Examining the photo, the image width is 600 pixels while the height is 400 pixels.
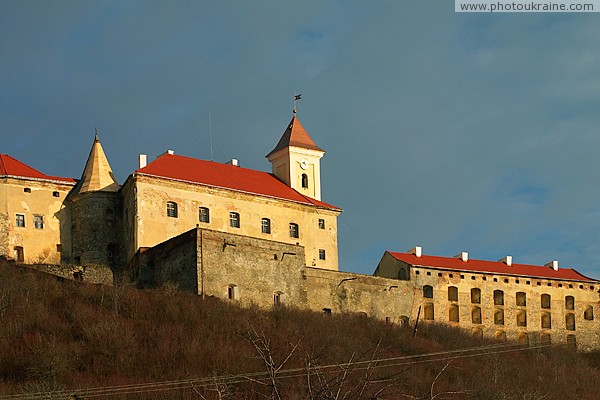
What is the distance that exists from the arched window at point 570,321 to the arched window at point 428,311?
9.87 metres

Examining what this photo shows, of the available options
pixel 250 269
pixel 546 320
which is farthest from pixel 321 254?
pixel 546 320

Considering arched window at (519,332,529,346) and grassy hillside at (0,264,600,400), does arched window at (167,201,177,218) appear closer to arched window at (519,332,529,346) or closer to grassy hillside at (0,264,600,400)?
grassy hillside at (0,264,600,400)

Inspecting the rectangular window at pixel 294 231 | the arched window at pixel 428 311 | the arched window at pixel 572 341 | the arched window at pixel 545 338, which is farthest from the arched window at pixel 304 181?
the arched window at pixel 572 341

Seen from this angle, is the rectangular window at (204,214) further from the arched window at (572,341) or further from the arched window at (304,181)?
the arched window at (572,341)

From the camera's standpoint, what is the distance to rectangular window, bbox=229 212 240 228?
200 feet

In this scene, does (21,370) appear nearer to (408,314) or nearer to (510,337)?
(408,314)

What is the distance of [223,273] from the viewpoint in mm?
55500

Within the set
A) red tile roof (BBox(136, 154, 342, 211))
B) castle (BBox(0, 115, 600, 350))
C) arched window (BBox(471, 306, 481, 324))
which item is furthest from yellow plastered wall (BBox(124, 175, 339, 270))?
arched window (BBox(471, 306, 481, 324))

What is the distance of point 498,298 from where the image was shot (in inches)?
2763

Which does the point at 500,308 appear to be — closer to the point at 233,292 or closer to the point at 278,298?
the point at 278,298

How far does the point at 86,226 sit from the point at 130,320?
941cm

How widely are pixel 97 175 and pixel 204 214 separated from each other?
620 cm

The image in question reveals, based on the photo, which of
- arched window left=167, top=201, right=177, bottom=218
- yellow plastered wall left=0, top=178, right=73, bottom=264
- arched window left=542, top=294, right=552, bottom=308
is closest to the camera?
yellow plastered wall left=0, top=178, right=73, bottom=264

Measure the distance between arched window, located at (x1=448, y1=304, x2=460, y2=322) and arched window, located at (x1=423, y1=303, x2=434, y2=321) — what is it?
55.9 inches
